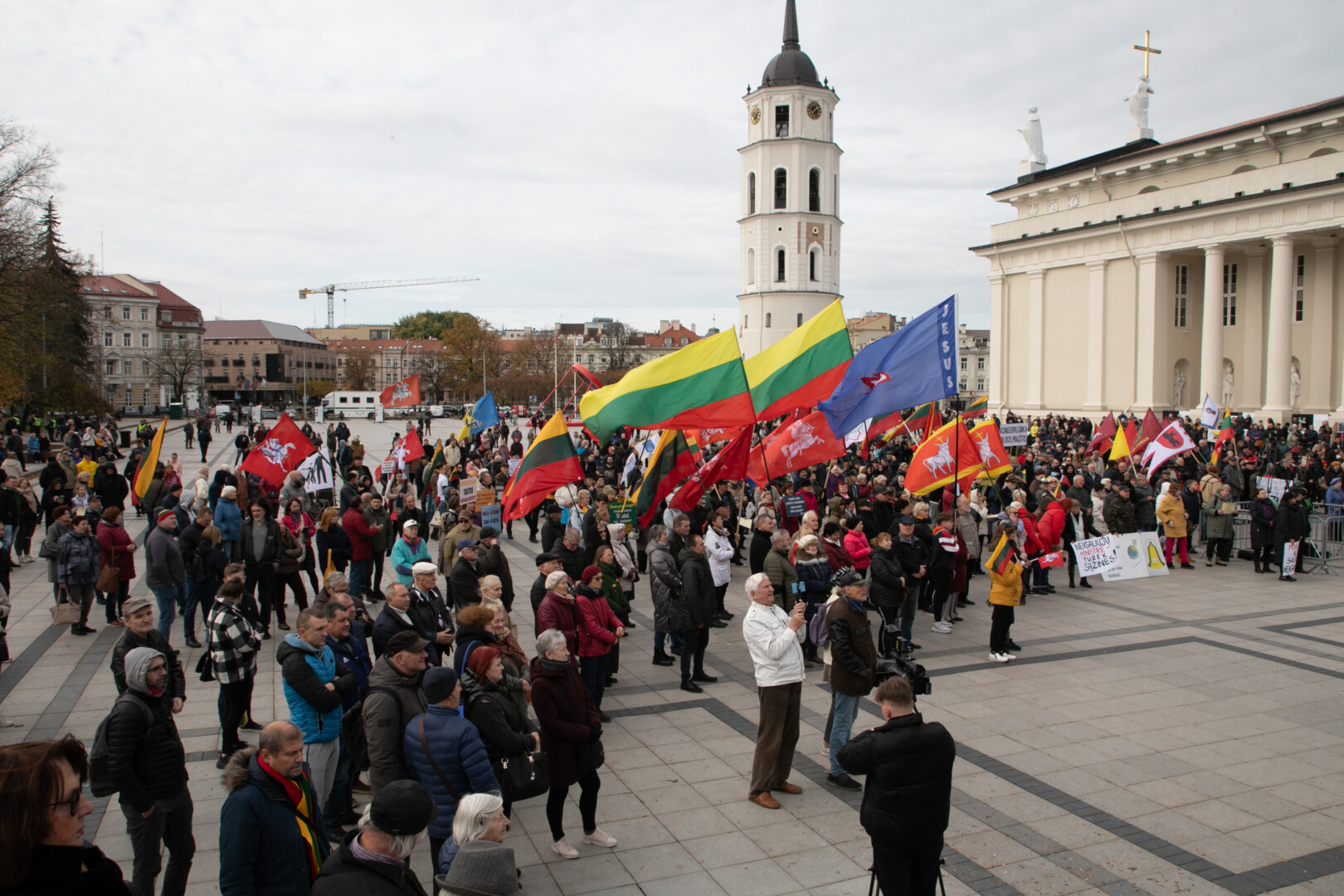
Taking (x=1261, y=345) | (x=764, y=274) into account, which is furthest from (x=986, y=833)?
(x=764, y=274)

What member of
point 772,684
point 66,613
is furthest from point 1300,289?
point 66,613

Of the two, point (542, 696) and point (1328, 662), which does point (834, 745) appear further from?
point (1328, 662)

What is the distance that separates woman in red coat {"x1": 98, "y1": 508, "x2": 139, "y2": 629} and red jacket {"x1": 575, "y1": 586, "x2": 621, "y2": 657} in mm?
6654

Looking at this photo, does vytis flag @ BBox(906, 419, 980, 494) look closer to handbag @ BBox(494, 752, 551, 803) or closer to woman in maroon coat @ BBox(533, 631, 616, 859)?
woman in maroon coat @ BBox(533, 631, 616, 859)

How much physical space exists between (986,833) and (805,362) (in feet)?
23.5

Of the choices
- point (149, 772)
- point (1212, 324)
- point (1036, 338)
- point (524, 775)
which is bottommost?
point (524, 775)

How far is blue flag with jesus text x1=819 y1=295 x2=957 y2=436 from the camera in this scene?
12258 mm

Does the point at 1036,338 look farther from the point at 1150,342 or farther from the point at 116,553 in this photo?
the point at 116,553

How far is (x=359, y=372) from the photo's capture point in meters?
132

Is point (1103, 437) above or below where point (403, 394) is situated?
below

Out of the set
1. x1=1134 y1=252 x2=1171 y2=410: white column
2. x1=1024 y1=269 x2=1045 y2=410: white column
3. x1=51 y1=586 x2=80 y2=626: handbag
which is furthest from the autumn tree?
x1=51 y1=586 x2=80 y2=626: handbag

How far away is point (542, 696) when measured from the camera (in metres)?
5.72

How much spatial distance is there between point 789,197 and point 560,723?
7213 cm

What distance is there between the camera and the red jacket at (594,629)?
7.81 metres
